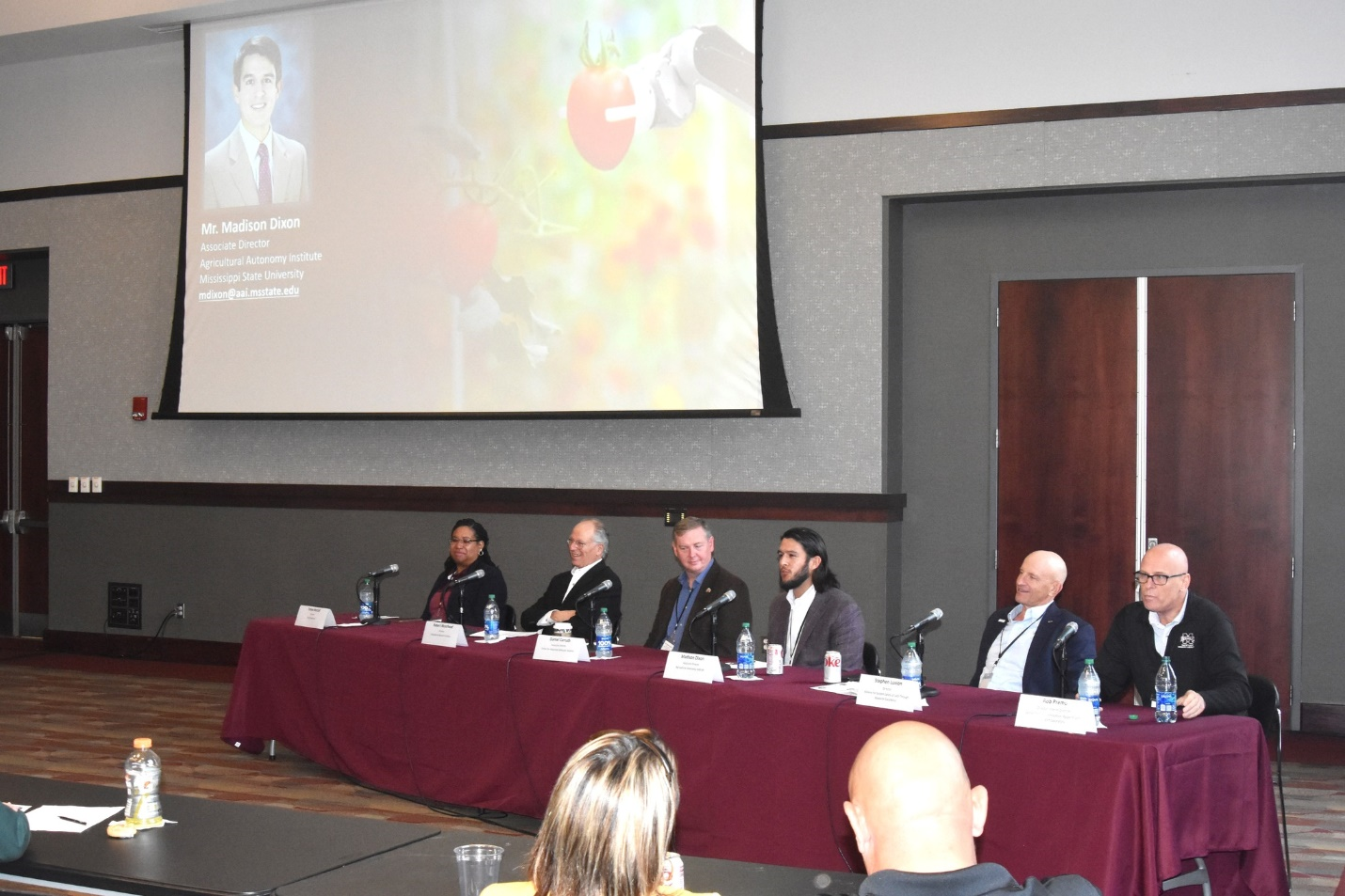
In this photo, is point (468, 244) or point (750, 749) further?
point (468, 244)

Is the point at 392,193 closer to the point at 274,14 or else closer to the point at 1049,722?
the point at 274,14

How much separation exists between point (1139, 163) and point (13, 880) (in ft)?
17.3

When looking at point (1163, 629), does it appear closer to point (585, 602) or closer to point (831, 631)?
point (831, 631)

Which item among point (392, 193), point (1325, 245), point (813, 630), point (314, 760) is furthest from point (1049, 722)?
point (392, 193)

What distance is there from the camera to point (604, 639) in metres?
4.60

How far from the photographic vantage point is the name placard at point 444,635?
4770mm

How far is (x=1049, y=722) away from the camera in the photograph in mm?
3232

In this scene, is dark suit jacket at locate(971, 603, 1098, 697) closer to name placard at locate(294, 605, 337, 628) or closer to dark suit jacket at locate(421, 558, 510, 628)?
dark suit jacket at locate(421, 558, 510, 628)

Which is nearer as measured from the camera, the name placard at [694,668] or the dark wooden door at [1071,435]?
the name placard at [694,668]

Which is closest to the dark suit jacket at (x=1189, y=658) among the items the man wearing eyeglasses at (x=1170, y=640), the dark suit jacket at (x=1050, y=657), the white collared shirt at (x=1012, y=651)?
the man wearing eyeglasses at (x=1170, y=640)

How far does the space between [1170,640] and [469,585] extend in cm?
300

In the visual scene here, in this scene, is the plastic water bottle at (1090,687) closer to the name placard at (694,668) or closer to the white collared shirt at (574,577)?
the name placard at (694,668)

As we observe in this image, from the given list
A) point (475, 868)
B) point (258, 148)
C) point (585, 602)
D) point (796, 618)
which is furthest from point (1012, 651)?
point (258, 148)

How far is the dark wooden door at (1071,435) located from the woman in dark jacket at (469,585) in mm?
2542
